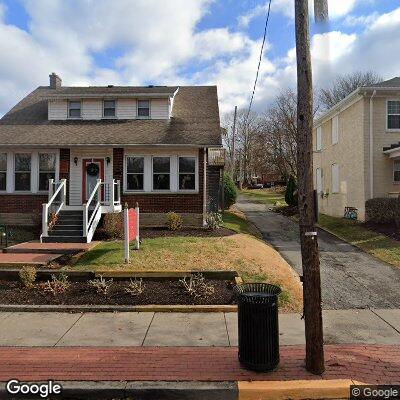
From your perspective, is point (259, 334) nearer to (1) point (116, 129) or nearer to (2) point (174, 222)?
(2) point (174, 222)

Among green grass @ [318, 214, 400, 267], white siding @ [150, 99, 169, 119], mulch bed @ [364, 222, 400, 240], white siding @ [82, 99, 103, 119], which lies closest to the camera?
green grass @ [318, 214, 400, 267]

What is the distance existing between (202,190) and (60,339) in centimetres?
1097

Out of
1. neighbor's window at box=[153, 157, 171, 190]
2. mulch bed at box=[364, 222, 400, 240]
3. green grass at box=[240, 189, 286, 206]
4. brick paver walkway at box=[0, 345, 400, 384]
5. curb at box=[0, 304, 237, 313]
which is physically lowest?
brick paver walkway at box=[0, 345, 400, 384]

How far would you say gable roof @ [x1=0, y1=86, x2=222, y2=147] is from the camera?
16406 millimetres

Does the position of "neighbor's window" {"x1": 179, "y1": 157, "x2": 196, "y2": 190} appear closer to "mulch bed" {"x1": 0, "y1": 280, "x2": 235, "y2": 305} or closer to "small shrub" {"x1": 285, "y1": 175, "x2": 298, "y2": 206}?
"mulch bed" {"x1": 0, "y1": 280, "x2": 235, "y2": 305}

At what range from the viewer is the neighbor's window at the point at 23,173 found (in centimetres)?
1703

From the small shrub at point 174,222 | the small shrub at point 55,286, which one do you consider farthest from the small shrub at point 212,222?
the small shrub at point 55,286

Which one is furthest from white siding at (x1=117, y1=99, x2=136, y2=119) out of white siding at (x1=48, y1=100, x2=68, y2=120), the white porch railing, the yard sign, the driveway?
the yard sign

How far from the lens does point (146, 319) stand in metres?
6.93

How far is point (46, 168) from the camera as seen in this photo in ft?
55.9

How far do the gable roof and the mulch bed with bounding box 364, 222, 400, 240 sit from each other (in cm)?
753

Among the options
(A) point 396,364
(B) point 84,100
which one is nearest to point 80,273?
(A) point 396,364

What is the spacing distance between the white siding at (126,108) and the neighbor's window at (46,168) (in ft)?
12.0

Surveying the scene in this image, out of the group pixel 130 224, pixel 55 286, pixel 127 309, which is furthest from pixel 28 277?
pixel 130 224
